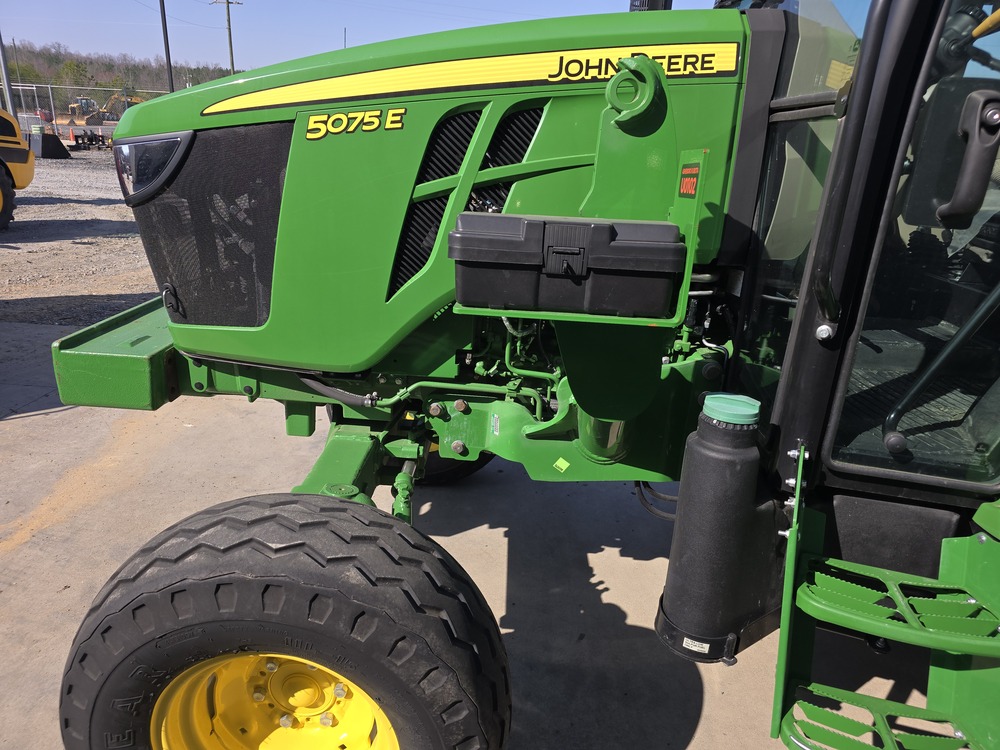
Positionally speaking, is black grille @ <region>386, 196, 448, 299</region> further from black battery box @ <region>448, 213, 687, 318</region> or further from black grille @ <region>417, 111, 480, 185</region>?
black battery box @ <region>448, 213, 687, 318</region>

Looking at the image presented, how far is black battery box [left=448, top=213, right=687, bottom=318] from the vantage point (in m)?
1.62

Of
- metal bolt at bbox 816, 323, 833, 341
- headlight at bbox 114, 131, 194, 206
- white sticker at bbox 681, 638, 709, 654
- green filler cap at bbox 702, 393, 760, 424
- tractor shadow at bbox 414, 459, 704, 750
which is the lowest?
tractor shadow at bbox 414, 459, 704, 750

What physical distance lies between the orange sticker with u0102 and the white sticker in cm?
164

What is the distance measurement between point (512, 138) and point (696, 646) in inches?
59.8

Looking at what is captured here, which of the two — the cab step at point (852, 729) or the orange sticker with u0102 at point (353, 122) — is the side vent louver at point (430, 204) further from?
the cab step at point (852, 729)

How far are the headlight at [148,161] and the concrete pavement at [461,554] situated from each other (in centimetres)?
164

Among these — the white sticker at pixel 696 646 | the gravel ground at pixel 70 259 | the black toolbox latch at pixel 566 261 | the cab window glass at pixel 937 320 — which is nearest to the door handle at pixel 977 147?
the cab window glass at pixel 937 320

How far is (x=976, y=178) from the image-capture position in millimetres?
1332

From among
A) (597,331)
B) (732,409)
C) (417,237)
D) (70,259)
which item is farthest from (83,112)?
(732,409)

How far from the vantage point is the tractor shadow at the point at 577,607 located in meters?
2.33

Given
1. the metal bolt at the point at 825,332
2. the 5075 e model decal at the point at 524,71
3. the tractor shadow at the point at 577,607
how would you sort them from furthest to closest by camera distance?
1. the tractor shadow at the point at 577,607
2. the 5075 e model decal at the point at 524,71
3. the metal bolt at the point at 825,332

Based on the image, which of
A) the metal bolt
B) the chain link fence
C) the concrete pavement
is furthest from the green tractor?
the chain link fence

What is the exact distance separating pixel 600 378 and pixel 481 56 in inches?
39.0

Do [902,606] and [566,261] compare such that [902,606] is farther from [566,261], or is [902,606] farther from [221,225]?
[221,225]
